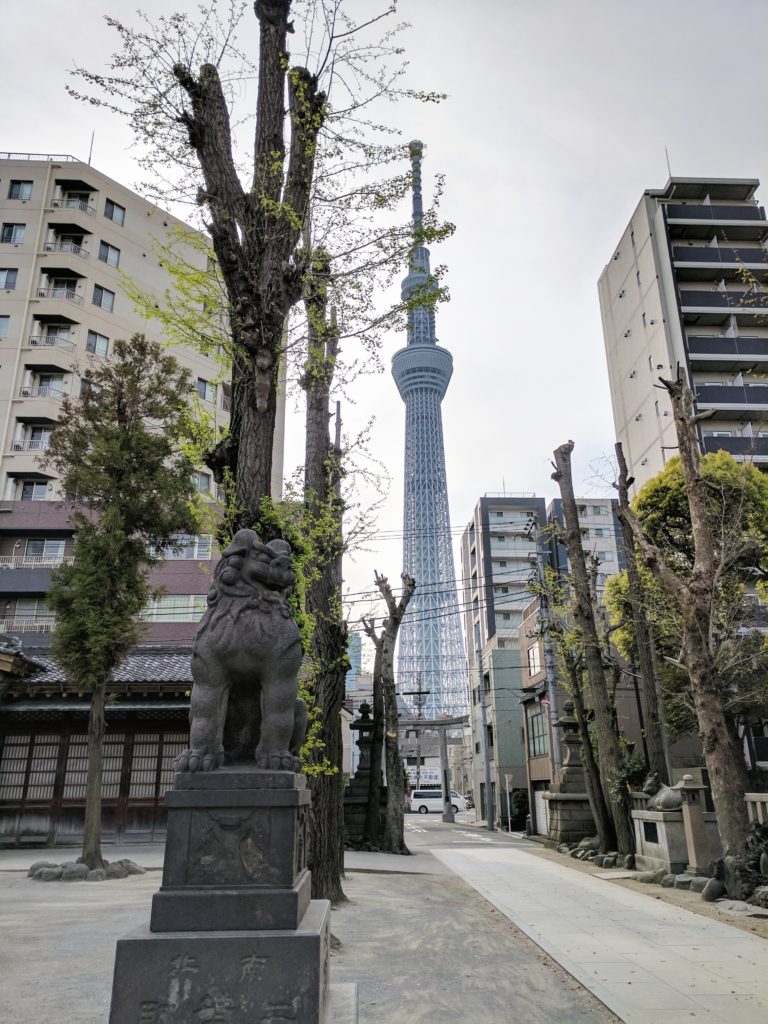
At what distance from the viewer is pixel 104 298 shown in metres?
28.7

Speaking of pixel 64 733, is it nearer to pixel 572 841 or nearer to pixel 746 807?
pixel 572 841

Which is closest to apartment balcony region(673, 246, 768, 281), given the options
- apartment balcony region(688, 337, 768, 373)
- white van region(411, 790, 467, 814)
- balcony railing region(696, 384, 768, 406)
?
apartment balcony region(688, 337, 768, 373)

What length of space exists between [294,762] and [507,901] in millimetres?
7799

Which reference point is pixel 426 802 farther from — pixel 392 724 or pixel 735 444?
pixel 735 444

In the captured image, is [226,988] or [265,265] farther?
[265,265]

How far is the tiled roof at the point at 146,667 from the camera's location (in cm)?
1669

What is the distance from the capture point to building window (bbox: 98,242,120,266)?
95.0 feet

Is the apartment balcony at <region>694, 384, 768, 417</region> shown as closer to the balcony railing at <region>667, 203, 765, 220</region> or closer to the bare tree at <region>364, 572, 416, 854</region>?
the balcony railing at <region>667, 203, 765, 220</region>

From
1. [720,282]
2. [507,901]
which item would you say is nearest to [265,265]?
[507,901]

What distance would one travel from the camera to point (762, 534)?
1880cm

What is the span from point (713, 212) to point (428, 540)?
61201mm

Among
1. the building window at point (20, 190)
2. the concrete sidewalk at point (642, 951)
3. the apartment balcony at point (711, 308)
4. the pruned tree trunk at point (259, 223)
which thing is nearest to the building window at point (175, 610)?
the concrete sidewalk at point (642, 951)

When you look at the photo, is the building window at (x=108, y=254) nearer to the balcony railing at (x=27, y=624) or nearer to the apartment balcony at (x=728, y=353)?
the balcony railing at (x=27, y=624)

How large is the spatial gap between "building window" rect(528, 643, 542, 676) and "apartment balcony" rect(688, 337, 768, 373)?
13.8 metres
